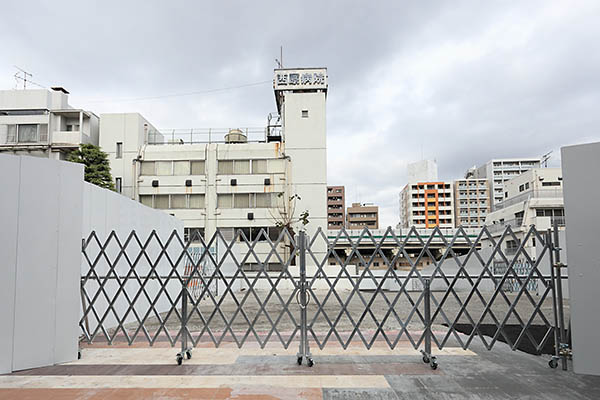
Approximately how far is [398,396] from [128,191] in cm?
2407

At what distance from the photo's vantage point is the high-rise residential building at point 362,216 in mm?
73312

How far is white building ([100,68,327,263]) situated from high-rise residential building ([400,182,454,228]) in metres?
49.7

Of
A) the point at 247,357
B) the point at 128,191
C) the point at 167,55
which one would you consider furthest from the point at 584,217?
the point at 128,191

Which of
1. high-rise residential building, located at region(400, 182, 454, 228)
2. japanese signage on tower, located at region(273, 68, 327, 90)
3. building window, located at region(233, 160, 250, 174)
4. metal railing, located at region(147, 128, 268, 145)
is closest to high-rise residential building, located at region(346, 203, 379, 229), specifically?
high-rise residential building, located at region(400, 182, 454, 228)

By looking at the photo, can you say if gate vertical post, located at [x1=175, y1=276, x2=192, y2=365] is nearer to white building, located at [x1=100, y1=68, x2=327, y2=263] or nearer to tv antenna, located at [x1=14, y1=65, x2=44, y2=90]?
white building, located at [x1=100, y1=68, x2=327, y2=263]

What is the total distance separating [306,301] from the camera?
16.6 ft

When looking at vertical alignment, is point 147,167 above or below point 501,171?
below

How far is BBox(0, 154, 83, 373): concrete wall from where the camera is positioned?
4.75m

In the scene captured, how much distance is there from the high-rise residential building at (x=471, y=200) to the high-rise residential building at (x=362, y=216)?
42.9ft

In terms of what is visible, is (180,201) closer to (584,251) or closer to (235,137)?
(235,137)

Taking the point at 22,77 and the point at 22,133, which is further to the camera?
the point at 22,77

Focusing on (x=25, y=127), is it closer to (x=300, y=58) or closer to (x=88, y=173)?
(x=88, y=173)

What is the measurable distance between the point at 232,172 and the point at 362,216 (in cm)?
5113

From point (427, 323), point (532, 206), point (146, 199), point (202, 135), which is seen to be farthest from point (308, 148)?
point (427, 323)
